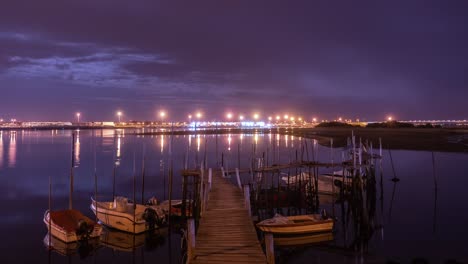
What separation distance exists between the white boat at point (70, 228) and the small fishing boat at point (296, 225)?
8.22 meters

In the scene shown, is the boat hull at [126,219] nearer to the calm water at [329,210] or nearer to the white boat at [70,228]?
the calm water at [329,210]

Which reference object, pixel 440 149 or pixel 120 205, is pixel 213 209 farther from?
pixel 440 149

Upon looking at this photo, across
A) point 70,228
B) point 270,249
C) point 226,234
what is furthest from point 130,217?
point 270,249

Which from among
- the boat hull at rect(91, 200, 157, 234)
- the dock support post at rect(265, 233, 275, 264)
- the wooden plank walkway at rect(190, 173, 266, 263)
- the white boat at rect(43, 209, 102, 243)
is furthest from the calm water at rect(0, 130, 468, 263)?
the dock support post at rect(265, 233, 275, 264)

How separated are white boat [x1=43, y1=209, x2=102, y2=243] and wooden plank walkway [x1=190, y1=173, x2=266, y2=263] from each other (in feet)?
19.8

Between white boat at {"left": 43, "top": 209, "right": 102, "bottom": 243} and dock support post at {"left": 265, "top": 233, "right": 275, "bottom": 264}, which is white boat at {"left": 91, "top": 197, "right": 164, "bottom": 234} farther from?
dock support post at {"left": 265, "top": 233, "right": 275, "bottom": 264}

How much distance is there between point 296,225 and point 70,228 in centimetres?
1113

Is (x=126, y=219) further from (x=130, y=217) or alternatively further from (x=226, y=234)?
(x=226, y=234)

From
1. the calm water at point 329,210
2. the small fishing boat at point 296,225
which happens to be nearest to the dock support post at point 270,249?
the calm water at point 329,210

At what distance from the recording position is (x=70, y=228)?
60.4 feet

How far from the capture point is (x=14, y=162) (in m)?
56.2

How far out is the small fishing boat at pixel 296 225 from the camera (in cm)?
1873

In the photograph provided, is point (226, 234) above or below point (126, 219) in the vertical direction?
above

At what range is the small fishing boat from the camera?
61.5ft
